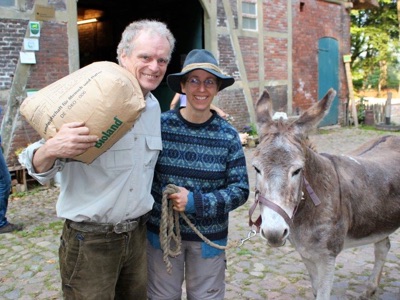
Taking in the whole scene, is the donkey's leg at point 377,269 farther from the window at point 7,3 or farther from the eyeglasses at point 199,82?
the window at point 7,3

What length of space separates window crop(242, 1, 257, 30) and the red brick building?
30 millimetres

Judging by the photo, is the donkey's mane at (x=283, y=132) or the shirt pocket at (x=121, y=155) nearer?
the shirt pocket at (x=121, y=155)

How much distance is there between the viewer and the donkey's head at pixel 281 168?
2189mm

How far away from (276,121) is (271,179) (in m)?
0.49

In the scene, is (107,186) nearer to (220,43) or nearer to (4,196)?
(4,196)

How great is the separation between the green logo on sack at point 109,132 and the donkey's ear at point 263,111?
3.93 ft

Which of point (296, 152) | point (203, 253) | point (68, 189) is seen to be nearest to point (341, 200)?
point (296, 152)

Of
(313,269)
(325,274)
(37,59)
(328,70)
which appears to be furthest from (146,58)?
(328,70)

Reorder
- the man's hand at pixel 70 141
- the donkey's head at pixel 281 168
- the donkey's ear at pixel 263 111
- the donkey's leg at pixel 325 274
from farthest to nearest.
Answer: the donkey's leg at pixel 325 274 < the donkey's ear at pixel 263 111 < the donkey's head at pixel 281 168 < the man's hand at pixel 70 141

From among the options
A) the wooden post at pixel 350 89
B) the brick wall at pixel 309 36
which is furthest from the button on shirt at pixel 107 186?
the wooden post at pixel 350 89

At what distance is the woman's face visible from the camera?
229cm

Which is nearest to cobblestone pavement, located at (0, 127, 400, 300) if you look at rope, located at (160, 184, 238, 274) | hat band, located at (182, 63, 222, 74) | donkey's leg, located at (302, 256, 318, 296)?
donkey's leg, located at (302, 256, 318, 296)

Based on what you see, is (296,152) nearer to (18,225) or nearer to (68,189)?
(68,189)

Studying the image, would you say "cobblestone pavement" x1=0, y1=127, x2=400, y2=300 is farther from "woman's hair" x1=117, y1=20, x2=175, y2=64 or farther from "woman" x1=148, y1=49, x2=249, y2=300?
"woman's hair" x1=117, y1=20, x2=175, y2=64
